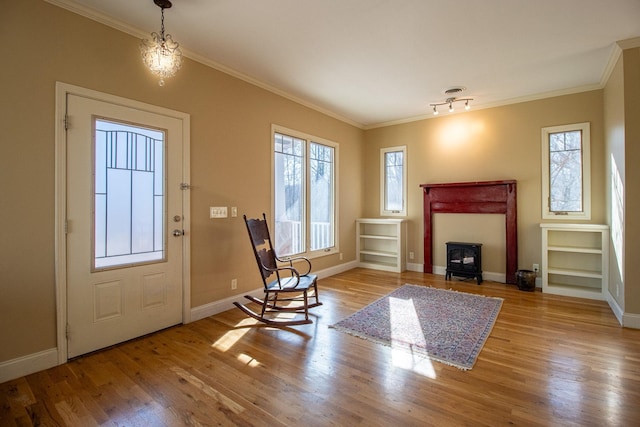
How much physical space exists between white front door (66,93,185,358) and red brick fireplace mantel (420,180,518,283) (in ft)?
13.8

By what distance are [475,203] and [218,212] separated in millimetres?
4135

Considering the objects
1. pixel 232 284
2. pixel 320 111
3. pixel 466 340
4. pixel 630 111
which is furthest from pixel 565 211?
pixel 232 284

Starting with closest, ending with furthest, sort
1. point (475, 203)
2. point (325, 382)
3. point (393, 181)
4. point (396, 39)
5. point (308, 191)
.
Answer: point (325, 382) < point (396, 39) < point (308, 191) < point (475, 203) < point (393, 181)

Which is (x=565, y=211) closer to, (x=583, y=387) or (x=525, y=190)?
(x=525, y=190)

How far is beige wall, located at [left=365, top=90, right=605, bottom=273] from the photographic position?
4301 millimetres

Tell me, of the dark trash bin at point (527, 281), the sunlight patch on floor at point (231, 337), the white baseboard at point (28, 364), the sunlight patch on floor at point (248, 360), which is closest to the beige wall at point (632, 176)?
the dark trash bin at point (527, 281)

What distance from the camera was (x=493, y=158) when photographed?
197 inches

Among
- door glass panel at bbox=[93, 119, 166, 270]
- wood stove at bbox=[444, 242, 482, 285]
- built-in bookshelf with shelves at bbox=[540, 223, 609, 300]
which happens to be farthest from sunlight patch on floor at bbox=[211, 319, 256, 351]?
built-in bookshelf with shelves at bbox=[540, 223, 609, 300]

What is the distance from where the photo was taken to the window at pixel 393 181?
593 cm

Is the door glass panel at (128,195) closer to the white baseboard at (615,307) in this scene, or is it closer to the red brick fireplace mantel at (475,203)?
the red brick fireplace mantel at (475,203)

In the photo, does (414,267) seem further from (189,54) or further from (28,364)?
(28,364)

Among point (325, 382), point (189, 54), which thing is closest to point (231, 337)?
point (325, 382)

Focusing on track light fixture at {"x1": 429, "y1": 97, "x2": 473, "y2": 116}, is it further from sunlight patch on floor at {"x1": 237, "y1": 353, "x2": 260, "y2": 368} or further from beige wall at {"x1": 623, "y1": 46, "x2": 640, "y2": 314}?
sunlight patch on floor at {"x1": 237, "y1": 353, "x2": 260, "y2": 368}

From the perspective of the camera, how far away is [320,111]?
519cm
